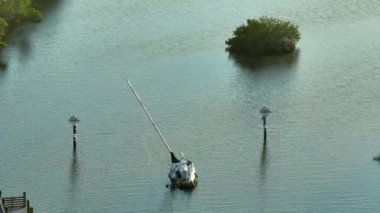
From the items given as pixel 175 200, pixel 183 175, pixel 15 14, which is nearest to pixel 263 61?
pixel 15 14

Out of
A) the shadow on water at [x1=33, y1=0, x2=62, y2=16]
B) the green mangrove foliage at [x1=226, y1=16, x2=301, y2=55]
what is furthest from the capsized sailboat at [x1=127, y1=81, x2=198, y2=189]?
the shadow on water at [x1=33, y1=0, x2=62, y2=16]

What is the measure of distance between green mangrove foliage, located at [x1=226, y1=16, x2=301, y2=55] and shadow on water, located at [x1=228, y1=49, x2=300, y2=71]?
2.44ft

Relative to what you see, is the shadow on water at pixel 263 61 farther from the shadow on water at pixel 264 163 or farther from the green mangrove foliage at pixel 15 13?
the green mangrove foliage at pixel 15 13

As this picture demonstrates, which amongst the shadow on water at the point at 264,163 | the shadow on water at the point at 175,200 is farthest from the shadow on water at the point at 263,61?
the shadow on water at the point at 175,200

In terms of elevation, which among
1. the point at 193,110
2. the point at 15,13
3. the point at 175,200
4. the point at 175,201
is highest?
the point at 15,13

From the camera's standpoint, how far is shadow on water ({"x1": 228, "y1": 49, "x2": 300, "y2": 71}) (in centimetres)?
10494

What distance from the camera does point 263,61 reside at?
349 feet

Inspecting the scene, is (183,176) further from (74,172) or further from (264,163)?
(74,172)

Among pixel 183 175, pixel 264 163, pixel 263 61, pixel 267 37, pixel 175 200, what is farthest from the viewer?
pixel 267 37

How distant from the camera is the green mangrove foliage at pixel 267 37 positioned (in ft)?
354

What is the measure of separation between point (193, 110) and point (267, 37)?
19233 mm

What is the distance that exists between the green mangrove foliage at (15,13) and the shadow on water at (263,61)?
23.3 m

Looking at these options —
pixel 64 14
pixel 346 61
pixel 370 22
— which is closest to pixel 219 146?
pixel 346 61

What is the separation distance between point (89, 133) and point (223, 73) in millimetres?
19414
